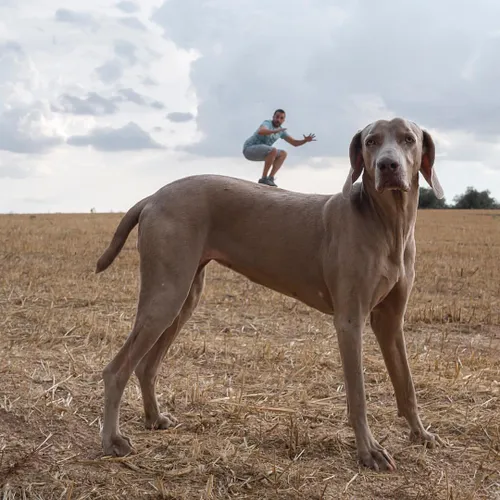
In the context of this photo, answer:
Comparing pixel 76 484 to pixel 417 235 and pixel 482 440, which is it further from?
pixel 417 235

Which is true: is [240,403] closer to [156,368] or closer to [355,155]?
[156,368]

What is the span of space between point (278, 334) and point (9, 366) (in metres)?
3.18

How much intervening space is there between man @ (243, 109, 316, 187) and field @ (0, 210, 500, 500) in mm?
1943

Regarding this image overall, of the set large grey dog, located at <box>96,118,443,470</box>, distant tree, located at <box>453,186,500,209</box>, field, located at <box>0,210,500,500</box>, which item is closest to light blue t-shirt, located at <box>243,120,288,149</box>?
field, located at <box>0,210,500,500</box>

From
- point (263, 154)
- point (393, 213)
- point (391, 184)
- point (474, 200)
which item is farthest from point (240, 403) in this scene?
point (474, 200)

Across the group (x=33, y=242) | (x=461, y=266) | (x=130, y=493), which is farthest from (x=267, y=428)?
(x=33, y=242)

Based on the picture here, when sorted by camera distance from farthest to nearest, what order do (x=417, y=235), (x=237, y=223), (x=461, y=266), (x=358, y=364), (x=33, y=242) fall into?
(x=417, y=235) → (x=33, y=242) → (x=461, y=266) → (x=237, y=223) → (x=358, y=364)

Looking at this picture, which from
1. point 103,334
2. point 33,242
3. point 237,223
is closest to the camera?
point 237,223

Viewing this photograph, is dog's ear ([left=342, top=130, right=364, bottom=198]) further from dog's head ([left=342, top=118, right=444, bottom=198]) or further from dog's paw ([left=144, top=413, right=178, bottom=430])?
dog's paw ([left=144, top=413, right=178, bottom=430])

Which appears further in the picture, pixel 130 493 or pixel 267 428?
pixel 267 428

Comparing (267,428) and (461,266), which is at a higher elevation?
(461,266)

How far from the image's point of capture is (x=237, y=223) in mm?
4961

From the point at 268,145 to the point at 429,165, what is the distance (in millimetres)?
5536

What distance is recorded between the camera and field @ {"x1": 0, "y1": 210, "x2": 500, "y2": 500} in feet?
13.6
